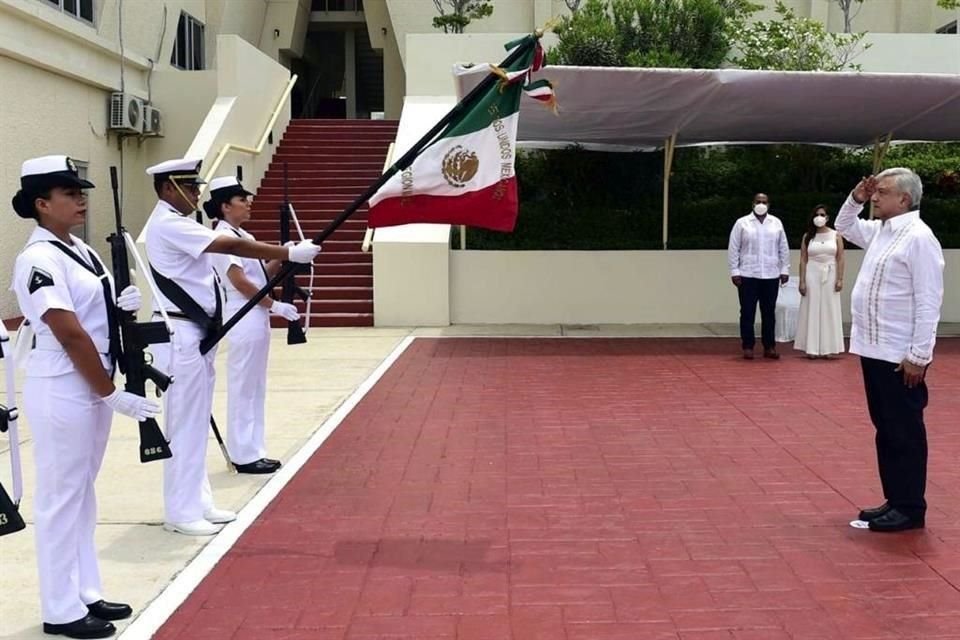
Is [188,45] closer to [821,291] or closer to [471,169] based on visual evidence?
[821,291]

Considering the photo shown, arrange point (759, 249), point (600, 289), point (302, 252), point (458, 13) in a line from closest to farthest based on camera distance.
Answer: point (302, 252)
point (759, 249)
point (600, 289)
point (458, 13)

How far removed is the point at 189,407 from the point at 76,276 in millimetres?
1486

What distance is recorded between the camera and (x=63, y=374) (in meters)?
3.69

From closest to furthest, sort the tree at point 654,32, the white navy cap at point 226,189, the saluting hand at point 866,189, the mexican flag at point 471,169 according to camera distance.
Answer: the saluting hand at point 866,189 < the mexican flag at point 471,169 < the white navy cap at point 226,189 < the tree at point 654,32

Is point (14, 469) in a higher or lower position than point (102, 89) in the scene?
lower

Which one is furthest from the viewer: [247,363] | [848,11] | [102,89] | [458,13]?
[848,11]

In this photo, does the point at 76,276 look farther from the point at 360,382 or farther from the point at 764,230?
the point at 764,230

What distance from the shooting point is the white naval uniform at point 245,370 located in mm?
6332

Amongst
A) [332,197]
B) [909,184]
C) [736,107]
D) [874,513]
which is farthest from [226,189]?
[332,197]

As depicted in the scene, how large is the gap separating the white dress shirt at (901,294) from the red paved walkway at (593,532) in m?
0.98

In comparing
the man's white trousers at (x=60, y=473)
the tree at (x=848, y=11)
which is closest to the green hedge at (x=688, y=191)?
the tree at (x=848, y=11)

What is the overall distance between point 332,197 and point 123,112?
420cm

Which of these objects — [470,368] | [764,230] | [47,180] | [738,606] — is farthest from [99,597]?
[764,230]

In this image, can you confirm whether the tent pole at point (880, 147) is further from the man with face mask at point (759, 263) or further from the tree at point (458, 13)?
the tree at point (458, 13)
